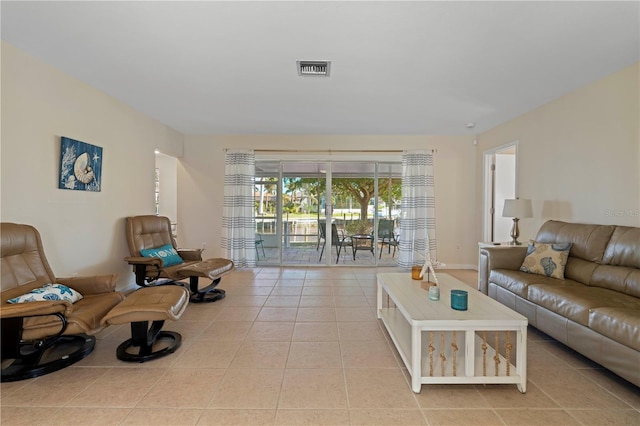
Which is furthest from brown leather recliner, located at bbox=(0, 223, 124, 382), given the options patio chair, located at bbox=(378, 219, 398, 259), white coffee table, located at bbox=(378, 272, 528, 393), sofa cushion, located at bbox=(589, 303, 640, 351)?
patio chair, located at bbox=(378, 219, 398, 259)

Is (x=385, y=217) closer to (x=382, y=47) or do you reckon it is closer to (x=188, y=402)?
(x=382, y=47)

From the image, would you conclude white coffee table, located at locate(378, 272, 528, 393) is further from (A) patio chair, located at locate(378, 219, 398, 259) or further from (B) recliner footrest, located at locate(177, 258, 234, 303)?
(A) patio chair, located at locate(378, 219, 398, 259)

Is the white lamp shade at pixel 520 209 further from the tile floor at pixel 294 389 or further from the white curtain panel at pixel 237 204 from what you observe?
the white curtain panel at pixel 237 204

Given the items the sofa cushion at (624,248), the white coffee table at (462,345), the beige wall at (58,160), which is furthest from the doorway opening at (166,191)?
the sofa cushion at (624,248)

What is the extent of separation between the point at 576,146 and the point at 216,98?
4.09 m

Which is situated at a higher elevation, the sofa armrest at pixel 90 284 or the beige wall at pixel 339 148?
the beige wall at pixel 339 148

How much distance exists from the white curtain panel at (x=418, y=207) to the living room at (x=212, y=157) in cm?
23

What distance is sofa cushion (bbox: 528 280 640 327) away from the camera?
2.19 metres

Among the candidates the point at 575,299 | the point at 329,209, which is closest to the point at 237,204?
the point at 329,209

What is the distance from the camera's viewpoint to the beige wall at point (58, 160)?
2.52 metres

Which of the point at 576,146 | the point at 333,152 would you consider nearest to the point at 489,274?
the point at 576,146

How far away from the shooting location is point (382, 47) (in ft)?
8.08

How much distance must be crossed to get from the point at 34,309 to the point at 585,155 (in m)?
4.89

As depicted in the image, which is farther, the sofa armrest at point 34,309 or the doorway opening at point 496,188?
the doorway opening at point 496,188
